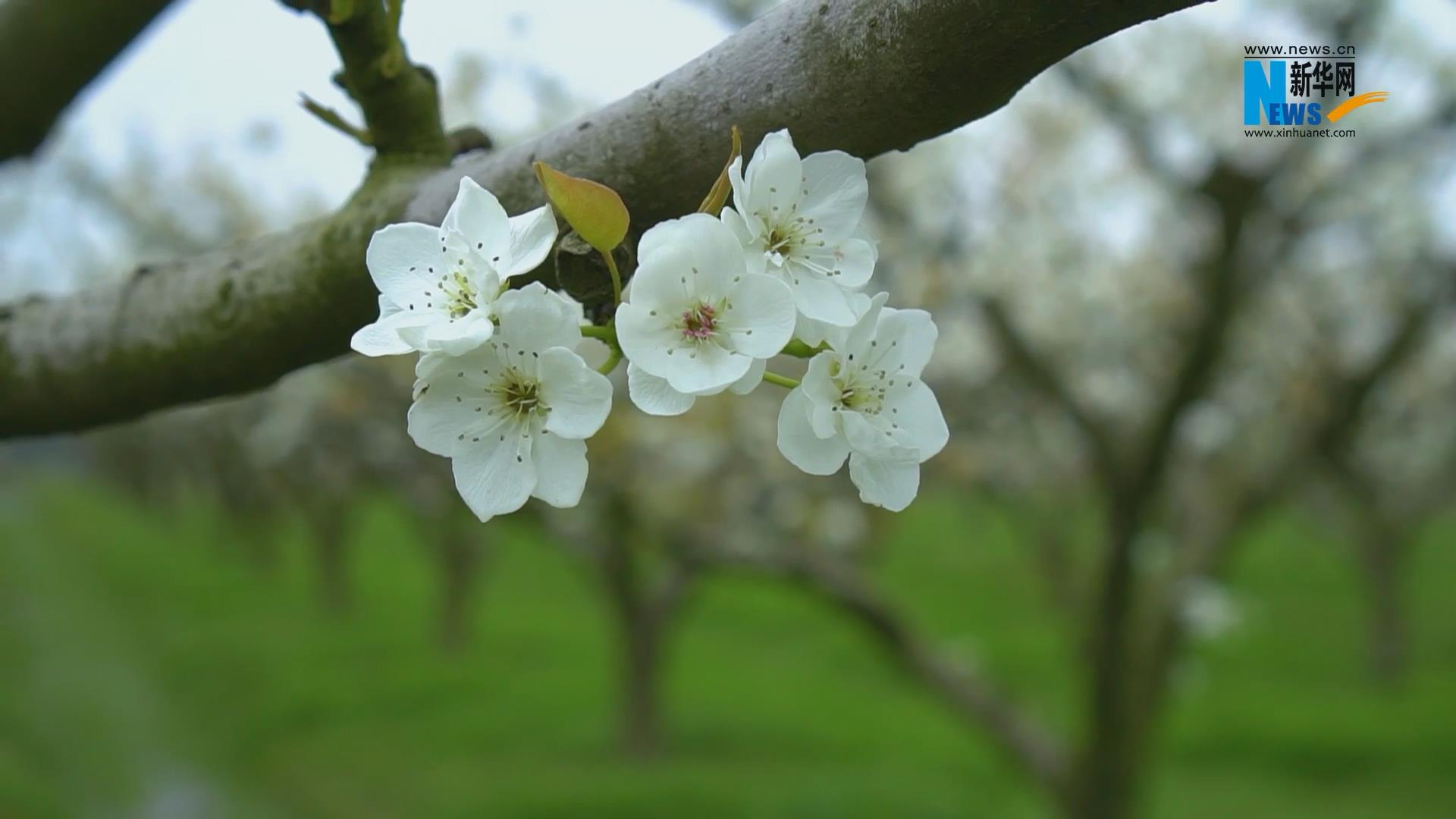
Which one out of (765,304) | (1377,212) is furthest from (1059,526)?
(765,304)

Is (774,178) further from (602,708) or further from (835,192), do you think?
(602,708)

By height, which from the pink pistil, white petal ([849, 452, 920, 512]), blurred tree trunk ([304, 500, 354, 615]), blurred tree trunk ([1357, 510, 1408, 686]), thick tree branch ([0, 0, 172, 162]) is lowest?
blurred tree trunk ([1357, 510, 1408, 686])

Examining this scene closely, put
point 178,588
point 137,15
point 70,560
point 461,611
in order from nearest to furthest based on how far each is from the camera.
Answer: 1. point 137,15
2. point 461,611
3. point 178,588
4. point 70,560

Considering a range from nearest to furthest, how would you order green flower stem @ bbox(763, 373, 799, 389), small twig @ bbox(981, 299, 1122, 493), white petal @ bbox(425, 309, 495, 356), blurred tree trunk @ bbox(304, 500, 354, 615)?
white petal @ bbox(425, 309, 495, 356) → green flower stem @ bbox(763, 373, 799, 389) → small twig @ bbox(981, 299, 1122, 493) → blurred tree trunk @ bbox(304, 500, 354, 615)

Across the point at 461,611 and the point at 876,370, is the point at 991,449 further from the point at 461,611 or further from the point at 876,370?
the point at 876,370

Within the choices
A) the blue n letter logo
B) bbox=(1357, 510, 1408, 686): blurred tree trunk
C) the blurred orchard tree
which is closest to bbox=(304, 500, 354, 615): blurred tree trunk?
the blurred orchard tree

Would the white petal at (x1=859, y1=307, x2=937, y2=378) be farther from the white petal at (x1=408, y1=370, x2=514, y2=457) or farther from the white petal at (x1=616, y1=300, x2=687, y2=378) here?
the white petal at (x1=408, y1=370, x2=514, y2=457)

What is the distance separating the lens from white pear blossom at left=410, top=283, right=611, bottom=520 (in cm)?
90

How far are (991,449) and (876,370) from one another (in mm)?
9629

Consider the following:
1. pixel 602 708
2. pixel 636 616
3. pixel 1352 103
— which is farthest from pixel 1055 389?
pixel 602 708

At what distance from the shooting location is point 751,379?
0.92 metres

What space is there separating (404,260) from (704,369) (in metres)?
0.29

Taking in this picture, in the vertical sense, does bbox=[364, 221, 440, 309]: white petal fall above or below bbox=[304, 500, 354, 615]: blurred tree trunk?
above

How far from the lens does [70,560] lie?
20.1 metres
